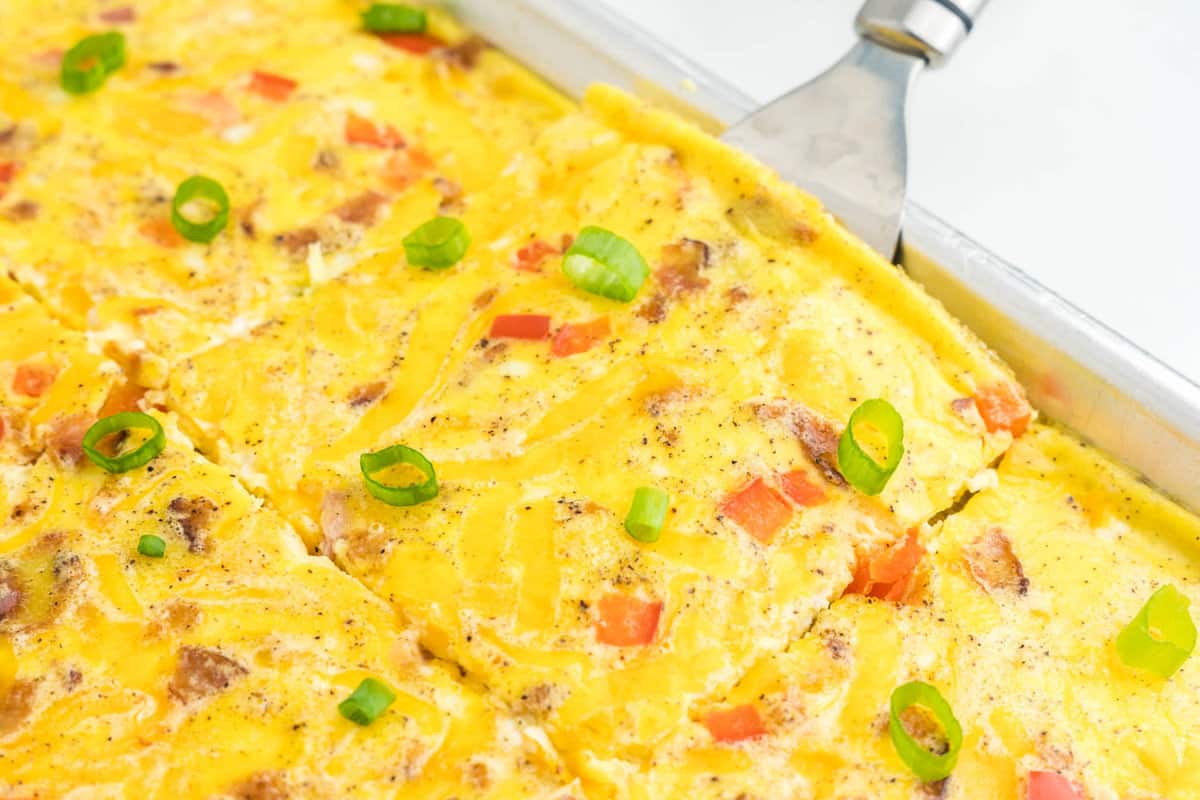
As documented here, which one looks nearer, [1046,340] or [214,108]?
[1046,340]

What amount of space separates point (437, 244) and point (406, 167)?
457mm

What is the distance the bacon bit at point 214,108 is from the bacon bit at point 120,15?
0.42 m

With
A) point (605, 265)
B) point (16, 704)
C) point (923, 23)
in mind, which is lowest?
point (16, 704)

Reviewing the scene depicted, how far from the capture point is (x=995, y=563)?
8.68 ft

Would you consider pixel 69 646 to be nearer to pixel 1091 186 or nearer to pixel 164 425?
pixel 164 425

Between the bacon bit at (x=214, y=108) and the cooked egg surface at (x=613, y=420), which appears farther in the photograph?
the bacon bit at (x=214, y=108)

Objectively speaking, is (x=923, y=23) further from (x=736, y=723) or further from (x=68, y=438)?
(x=68, y=438)

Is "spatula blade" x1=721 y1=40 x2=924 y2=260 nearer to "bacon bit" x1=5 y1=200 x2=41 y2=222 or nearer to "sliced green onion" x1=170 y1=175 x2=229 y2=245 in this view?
"sliced green onion" x1=170 y1=175 x2=229 y2=245

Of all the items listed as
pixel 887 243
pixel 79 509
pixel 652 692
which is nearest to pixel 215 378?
pixel 79 509

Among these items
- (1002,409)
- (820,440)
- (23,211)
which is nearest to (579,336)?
(820,440)

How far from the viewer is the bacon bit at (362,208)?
332cm

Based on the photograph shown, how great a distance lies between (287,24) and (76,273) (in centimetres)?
115

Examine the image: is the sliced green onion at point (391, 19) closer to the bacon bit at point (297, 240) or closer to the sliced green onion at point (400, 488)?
the bacon bit at point (297, 240)

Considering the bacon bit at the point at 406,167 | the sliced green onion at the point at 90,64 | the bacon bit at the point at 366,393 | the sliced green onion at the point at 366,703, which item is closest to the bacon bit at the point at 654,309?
the bacon bit at the point at 366,393
